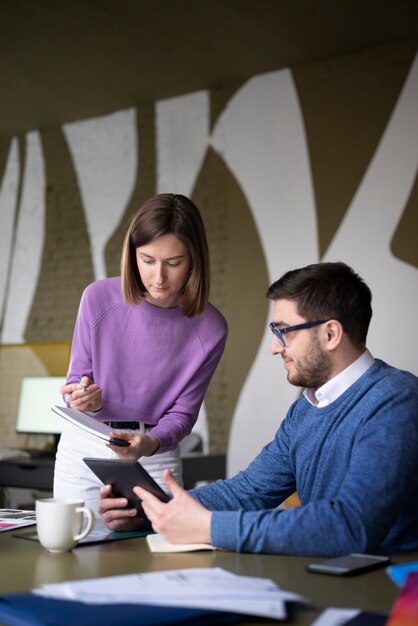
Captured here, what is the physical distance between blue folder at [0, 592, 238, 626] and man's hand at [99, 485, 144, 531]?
25.7 inches

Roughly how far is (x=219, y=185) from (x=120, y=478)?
3562 millimetres

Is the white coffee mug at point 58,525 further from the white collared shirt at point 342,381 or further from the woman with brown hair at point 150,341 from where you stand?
the woman with brown hair at point 150,341

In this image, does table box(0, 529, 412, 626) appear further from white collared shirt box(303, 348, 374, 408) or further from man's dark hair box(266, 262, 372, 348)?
man's dark hair box(266, 262, 372, 348)

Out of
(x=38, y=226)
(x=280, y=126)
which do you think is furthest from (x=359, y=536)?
(x=38, y=226)

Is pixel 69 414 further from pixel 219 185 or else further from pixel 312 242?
pixel 219 185

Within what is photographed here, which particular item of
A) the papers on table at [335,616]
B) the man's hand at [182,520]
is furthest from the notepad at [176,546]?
the papers on table at [335,616]

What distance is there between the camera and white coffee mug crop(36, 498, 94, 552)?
145cm

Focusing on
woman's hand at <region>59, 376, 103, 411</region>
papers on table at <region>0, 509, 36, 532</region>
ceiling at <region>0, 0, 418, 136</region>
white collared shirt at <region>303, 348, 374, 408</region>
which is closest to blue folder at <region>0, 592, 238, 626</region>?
papers on table at <region>0, 509, 36, 532</region>

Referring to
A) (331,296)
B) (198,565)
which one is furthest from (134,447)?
(198,565)

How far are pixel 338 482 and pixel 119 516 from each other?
0.45 m

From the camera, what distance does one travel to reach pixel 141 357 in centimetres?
233

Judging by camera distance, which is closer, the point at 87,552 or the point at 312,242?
the point at 87,552

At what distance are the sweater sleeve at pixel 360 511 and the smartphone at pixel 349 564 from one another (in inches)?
2.2

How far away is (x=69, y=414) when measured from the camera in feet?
6.56
